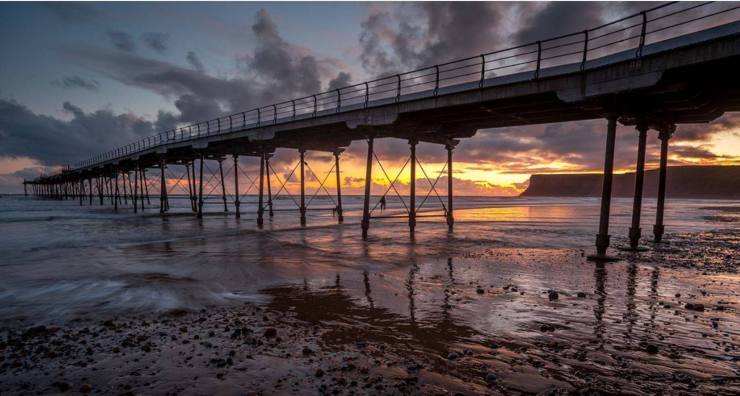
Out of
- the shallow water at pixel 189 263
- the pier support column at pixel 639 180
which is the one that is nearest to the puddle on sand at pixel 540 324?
the shallow water at pixel 189 263

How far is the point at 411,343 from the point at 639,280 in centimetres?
749

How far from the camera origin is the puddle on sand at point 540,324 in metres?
4.58

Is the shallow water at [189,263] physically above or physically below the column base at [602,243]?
below

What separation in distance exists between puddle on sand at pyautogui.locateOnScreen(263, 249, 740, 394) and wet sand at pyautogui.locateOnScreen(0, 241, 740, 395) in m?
0.03

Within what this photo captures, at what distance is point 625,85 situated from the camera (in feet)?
36.4

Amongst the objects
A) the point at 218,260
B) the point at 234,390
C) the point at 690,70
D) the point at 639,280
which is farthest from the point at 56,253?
the point at 690,70

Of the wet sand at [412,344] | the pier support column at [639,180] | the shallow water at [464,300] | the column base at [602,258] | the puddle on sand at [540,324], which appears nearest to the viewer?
the wet sand at [412,344]

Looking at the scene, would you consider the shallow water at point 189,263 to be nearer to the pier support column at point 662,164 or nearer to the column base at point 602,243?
the pier support column at point 662,164

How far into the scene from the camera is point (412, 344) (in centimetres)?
564

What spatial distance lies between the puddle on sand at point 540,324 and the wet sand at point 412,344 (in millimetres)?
32

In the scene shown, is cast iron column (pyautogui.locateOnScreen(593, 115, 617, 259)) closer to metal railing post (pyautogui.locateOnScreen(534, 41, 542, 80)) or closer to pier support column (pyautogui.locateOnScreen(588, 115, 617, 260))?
pier support column (pyautogui.locateOnScreen(588, 115, 617, 260))

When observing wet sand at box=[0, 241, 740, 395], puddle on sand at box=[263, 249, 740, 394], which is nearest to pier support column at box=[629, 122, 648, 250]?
puddle on sand at box=[263, 249, 740, 394]

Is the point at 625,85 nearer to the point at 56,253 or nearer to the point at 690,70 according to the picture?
the point at 690,70

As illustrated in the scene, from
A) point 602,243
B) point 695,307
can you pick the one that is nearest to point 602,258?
point 602,243
